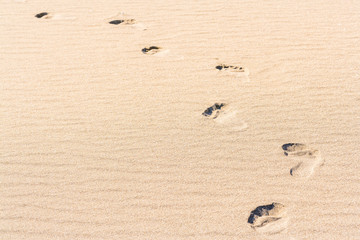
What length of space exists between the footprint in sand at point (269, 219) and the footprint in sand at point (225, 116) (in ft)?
3.23

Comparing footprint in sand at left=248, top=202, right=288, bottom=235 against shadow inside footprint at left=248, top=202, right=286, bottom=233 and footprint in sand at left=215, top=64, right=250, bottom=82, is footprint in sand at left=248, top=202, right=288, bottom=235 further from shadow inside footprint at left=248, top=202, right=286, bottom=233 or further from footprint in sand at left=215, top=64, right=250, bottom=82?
footprint in sand at left=215, top=64, right=250, bottom=82

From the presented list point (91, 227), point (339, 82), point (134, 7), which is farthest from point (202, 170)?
point (134, 7)

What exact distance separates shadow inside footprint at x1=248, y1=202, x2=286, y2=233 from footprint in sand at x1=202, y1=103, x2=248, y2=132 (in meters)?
0.98

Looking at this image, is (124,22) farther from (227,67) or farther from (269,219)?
(269,219)

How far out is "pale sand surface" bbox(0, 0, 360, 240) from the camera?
2967mm

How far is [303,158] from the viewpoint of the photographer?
11.2ft

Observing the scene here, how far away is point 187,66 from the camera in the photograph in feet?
15.5

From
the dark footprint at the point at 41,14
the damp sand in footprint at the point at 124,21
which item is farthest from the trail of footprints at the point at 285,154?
the dark footprint at the point at 41,14

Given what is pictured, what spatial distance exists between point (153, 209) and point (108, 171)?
0.57m

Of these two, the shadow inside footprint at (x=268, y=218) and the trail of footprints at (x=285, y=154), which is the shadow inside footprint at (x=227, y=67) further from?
the shadow inside footprint at (x=268, y=218)

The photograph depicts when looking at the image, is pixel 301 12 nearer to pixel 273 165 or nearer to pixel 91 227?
pixel 273 165

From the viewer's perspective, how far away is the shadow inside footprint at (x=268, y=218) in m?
2.83

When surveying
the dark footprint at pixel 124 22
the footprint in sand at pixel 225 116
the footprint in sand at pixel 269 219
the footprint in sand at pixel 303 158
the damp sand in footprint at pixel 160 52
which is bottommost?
the footprint in sand at pixel 269 219

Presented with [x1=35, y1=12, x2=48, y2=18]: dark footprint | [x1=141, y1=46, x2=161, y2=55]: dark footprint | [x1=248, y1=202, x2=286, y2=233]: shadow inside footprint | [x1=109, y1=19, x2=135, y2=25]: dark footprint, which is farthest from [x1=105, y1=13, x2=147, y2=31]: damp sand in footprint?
[x1=248, y1=202, x2=286, y2=233]: shadow inside footprint
